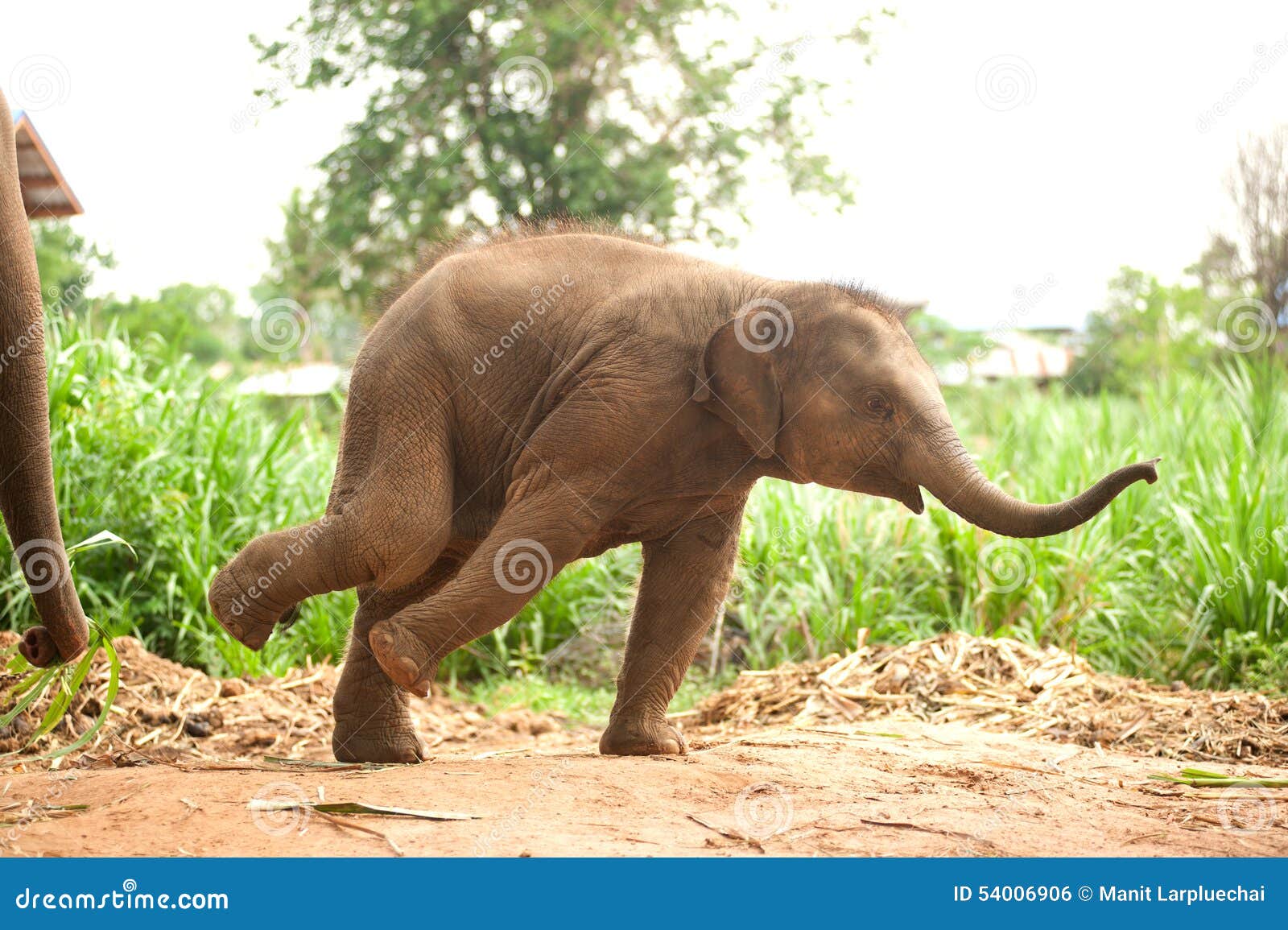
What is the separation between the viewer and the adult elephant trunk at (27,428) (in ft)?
10.9

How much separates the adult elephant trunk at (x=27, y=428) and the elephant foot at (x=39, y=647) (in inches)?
3.1

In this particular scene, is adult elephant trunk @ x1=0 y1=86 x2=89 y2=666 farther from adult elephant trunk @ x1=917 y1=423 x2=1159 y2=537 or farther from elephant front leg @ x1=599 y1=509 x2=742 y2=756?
adult elephant trunk @ x1=917 y1=423 x2=1159 y2=537

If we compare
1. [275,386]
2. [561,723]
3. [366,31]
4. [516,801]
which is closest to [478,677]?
[561,723]

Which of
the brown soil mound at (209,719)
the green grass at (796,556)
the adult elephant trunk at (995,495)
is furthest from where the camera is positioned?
the green grass at (796,556)

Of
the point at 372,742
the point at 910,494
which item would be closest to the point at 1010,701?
the point at 910,494

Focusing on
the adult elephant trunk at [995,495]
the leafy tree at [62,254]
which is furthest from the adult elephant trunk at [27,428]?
the leafy tree at [62,254]

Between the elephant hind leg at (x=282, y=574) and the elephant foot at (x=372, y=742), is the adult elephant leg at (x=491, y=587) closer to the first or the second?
the elephant hind leg at (x=282, y=574)

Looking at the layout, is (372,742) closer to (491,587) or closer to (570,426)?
(491,587)

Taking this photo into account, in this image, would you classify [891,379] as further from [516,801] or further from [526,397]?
[516,801]

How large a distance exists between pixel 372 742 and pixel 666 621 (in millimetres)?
1352

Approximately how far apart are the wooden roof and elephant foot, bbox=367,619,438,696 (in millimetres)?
4582

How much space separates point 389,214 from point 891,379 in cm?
1218

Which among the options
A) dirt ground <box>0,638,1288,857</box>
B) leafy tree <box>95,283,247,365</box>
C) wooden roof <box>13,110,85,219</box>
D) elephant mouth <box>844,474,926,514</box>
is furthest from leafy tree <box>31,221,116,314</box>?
elephant mouth <box>844,474,926,514</box>

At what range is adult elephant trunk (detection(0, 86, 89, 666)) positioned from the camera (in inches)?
131
